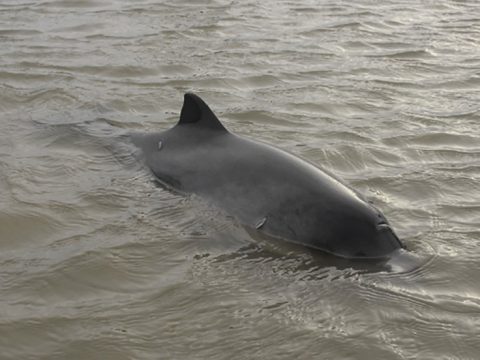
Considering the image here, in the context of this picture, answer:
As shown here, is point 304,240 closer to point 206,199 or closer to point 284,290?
point 284,290

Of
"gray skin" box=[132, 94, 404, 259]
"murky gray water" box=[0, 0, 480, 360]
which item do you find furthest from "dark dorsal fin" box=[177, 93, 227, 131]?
"murky gray water" box=[0, 0, 480, 360]

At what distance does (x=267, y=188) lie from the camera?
5.35 metres

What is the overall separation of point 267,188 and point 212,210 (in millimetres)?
472

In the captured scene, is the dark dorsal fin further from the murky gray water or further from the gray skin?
the murky gray water

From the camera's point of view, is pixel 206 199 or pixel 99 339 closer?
pixel 99 339

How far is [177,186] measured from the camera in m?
6.01

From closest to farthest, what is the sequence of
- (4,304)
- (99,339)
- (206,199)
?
1. (99,339)
2. (4,304)
3. (206,199)

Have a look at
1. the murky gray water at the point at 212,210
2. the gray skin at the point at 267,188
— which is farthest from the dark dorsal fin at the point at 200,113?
the murky gray water at the point at 212,210

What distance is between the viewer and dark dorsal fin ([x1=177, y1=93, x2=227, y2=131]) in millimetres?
5961

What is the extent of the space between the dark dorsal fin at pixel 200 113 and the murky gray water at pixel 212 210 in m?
0.60

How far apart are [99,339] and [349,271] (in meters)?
1.59

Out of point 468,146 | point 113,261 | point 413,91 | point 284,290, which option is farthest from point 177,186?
point 413,91

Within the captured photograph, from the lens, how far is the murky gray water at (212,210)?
4105mm

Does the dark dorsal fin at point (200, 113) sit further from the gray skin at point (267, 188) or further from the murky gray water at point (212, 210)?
the murky gray water at point (212, 210)
